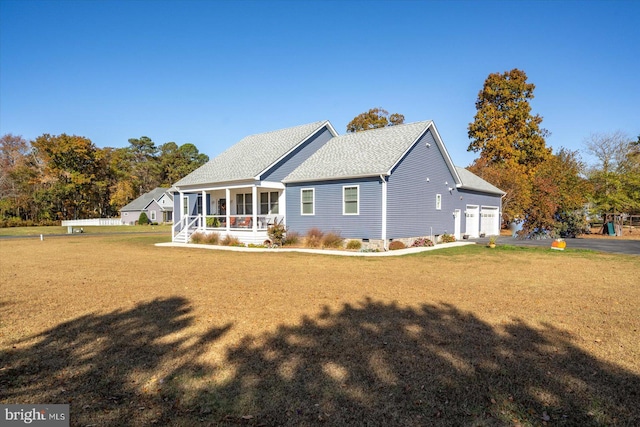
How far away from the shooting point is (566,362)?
450 cm

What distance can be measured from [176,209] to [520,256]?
22.9 metres

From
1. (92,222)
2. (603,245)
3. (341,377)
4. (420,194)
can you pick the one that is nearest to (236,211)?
(420,194)

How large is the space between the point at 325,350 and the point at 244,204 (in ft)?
64.6

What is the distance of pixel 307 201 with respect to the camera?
68.2 ft

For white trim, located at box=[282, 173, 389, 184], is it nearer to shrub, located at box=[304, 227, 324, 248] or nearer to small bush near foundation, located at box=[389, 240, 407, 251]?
shrub, located at box=[304, 227, 324, 248]

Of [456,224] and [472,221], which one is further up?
[472,221]

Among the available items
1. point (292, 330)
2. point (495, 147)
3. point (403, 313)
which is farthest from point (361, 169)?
point (495, 147)

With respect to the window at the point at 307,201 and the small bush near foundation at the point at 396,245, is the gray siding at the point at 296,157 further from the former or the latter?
the small bush near foundation at the point at 396,245

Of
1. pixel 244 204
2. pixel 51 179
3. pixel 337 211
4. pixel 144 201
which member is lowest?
pixel 337 211

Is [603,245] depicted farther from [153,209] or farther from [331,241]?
[153,209]

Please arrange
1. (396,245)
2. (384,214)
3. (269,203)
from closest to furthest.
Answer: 1. (384,214)
2. (396,245)
3. (269,203)

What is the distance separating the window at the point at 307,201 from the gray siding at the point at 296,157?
180 centimetres

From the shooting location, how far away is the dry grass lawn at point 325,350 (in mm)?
3457

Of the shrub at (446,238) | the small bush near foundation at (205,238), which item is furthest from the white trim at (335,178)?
the shrub at (446,238)
